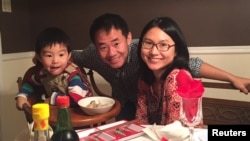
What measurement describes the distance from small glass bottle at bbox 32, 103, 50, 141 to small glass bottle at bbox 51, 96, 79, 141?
0.02 meters

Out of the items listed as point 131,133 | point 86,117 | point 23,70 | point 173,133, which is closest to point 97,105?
point 86,117

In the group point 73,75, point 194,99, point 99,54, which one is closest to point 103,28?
point 99,54

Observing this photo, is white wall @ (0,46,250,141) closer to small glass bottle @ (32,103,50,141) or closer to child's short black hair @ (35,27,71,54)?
child's short black hair @ (35,27,71,54)

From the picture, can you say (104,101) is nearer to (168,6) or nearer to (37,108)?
(37,108)

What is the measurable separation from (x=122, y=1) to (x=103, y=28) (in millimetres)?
402

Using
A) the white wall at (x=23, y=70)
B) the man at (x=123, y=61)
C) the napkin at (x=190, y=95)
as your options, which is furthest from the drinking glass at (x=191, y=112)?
the white wall at (x=23, y=70)

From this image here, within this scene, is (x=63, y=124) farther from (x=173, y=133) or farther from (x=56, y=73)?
(x=56, y=73)

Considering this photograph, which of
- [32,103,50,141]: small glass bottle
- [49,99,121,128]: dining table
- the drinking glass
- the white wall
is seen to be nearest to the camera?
[32,103,50,141]: small glass bottle

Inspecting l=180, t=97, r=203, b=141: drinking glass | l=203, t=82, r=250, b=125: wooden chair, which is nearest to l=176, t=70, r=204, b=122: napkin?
l=180, t=97, r=203, b=141: drinking glass

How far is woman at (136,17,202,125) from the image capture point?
3.26 ft

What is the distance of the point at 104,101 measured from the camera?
107 cm

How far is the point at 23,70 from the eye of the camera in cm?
171

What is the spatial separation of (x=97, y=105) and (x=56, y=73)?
0.95 ft

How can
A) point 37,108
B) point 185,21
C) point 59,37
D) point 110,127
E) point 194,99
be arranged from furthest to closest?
point 185,21, point 59,37, point 110,127, point 194,99, point 37,108
